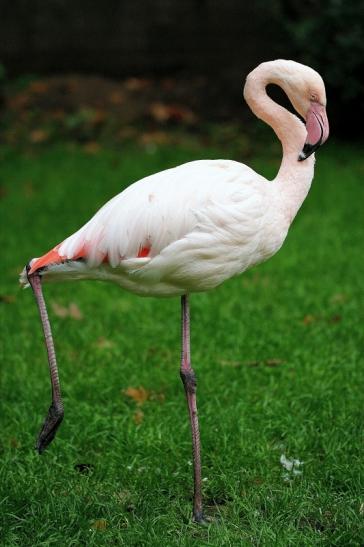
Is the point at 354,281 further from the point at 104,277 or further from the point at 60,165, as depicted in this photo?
the point at 60,165

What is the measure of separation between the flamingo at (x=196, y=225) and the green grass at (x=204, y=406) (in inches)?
12.0

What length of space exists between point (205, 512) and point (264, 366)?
145cm

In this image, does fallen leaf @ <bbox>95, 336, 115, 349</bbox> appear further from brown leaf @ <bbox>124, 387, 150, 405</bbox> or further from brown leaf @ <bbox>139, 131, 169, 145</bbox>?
brown leaf @ <bbox>139, 131, 169, 145</bbox>

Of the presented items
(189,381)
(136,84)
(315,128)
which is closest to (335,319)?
(189,381)

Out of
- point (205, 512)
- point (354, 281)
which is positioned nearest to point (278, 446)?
point (205, 512)

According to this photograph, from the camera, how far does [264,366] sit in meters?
4.84

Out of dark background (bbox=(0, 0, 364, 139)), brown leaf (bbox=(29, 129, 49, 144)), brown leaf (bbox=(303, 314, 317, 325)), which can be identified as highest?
dark background (bbox=(0, 0, 364, 139))

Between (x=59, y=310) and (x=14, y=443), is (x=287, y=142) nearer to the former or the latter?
(x=14, y=443)

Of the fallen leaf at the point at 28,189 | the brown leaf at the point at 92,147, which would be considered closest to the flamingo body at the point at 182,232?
the fallen leaf at the point at 28,189

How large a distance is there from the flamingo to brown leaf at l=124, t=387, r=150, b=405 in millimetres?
1098

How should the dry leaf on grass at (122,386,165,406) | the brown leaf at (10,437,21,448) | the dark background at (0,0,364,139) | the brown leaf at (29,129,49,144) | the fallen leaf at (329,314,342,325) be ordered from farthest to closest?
the dark background at (0,0,364,139) < the brown leaf at (29,129,49,144) < the fallen leaf at (329,314,342,325) < the dry leaf on grass at (122,386,165,406) < the brown leaf at (10,437,21,448)

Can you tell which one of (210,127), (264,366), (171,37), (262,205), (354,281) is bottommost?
(264,366)

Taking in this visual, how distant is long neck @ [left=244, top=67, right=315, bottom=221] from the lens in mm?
3343

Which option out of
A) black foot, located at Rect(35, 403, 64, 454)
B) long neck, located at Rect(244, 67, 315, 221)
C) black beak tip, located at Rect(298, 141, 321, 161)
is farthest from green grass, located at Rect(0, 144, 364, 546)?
black beak tip, located at Rect(298, 141, 321, 161)
